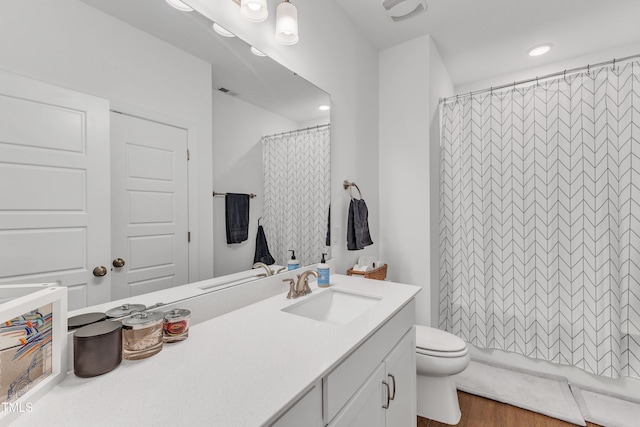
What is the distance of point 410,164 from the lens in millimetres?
2281

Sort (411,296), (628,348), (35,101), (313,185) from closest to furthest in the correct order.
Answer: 1. (35,101)
2. (411,296)
3. (313,185)
4. (628,348)

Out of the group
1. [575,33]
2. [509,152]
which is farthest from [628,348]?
[575,33]

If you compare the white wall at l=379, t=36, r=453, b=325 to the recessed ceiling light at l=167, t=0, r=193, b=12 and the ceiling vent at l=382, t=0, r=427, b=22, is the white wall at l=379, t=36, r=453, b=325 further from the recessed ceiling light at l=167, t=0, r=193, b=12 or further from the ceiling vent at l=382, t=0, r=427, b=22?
the recessed ceiling light at l=167, t=0, r=193, b=12

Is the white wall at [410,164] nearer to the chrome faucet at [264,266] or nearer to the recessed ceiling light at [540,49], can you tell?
the recessed ceiling light at [540,49]

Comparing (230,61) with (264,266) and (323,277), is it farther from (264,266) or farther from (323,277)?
(323,277)

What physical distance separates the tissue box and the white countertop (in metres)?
0.03

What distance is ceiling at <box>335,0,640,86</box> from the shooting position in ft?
6.31

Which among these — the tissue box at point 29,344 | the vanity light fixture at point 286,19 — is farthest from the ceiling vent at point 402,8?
the tissue box at point 29,344

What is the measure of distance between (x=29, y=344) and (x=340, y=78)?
1952mm

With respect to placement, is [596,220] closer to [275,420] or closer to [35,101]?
[275,420]

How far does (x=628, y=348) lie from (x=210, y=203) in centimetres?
265

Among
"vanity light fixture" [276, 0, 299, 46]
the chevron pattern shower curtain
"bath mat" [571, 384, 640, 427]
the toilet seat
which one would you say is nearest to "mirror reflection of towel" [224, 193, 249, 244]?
"vanity light fixture" [276, 0, 299, 46]

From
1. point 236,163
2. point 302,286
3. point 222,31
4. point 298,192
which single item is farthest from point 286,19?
point 302,286

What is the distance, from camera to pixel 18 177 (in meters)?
0.69
